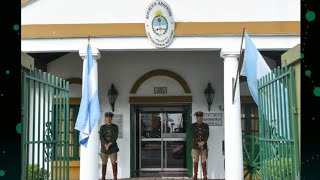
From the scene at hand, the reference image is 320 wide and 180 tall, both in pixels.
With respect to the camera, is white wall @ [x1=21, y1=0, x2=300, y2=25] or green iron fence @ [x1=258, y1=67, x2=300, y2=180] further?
white wall @ [x1=21, y1=0, x2=300, y2=25]

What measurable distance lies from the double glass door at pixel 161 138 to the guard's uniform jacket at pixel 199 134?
116 centimetres

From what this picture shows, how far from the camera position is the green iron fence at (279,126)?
4734 millimetres

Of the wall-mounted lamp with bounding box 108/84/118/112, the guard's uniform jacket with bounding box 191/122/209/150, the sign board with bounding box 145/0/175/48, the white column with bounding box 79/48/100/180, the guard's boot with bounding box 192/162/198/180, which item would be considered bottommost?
the guard's boot with bounding box 192/162/198/180

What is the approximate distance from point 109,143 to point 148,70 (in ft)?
7.65

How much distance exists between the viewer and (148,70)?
13016 millimetres

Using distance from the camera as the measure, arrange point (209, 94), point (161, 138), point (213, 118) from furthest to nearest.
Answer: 1. point (161, 138)
2. point (213, 118)
3. point (209, 94)

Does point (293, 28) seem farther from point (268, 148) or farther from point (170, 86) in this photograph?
point (268, 148)

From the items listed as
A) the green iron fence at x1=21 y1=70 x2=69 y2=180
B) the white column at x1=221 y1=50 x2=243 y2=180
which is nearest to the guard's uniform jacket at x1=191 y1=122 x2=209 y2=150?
the white column at x1=221 y1=50 x2=243 y2=180

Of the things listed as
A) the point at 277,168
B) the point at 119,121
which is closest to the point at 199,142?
the point at 119,121

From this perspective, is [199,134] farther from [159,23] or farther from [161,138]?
[159,23]

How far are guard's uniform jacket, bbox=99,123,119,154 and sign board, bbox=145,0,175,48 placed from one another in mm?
2753

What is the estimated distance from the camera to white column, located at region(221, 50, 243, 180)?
10.2 metres
